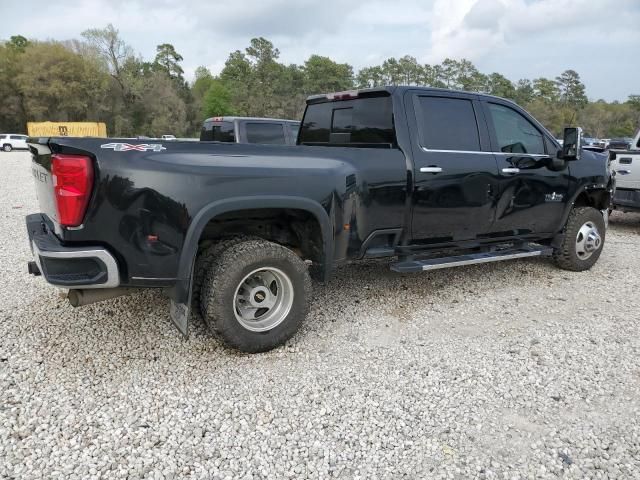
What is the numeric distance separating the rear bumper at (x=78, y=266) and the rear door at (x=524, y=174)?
3.53 m

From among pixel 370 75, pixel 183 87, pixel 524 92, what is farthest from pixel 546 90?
pixel 183 87

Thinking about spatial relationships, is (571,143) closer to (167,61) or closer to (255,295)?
(255,295)

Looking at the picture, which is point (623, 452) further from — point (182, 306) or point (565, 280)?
point (565, 280)

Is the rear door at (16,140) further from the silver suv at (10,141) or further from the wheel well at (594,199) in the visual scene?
the wheel well at (594,199)

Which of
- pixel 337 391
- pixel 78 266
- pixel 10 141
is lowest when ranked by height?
pixel 337 391

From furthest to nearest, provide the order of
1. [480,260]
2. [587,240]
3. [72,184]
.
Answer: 1. [587,240]
2. [480,260]
3. [72,184]

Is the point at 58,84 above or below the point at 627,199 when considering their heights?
above

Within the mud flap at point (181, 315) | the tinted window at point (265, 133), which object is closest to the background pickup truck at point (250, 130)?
the tinted window at point (265, 133)

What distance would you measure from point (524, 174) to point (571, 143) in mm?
659

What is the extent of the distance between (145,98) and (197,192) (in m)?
65.9

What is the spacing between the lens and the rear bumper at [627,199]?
7.98 metres

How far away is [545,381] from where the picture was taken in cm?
323

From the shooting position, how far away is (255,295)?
352cm

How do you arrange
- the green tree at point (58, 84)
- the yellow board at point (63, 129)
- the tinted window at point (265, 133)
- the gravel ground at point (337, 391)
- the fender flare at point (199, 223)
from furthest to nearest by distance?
the green tree at point (58, 84) < the yellow board at point (63, 129) < the tinted window at point (265, 133) < the fender flare at point (199, 223) < the gravel ground at point (337, 391)
